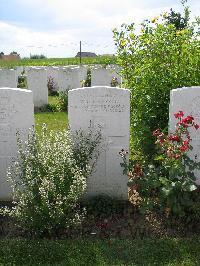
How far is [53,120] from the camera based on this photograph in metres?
10.6

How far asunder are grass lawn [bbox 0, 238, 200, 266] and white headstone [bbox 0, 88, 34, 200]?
1437 millimetres

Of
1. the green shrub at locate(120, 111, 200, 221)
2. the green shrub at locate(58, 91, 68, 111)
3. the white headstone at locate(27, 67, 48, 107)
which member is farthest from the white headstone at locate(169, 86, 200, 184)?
the white headstone at locate(27, 67, 48, 107)

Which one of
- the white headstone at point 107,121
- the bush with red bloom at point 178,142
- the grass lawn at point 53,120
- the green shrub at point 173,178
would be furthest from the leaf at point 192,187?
the grass lawn at point 53,120

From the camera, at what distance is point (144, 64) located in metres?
6.63

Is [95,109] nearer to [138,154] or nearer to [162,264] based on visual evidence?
[138,154]

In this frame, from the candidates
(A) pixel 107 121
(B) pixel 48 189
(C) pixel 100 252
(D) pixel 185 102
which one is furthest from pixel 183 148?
(B) pixel 48 189

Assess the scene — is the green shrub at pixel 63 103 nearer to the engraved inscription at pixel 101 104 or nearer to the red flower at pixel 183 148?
the engraved inscription at pixel 101 104

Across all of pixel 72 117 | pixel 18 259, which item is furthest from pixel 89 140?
pixel 18 259

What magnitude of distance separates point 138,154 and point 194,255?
2.88 metres

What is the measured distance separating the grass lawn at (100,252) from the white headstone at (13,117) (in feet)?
4.71

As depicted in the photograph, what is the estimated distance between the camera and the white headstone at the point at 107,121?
538 cm

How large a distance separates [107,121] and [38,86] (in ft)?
25.7

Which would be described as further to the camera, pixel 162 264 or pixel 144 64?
pixel 144 64

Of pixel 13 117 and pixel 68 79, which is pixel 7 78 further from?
pixel 13 117
